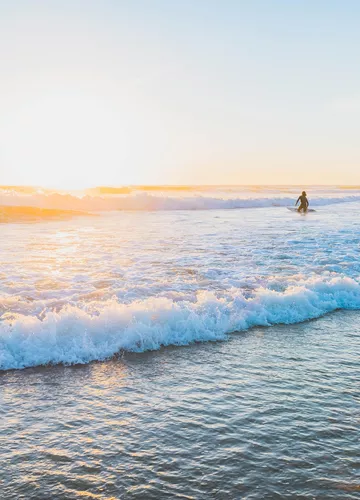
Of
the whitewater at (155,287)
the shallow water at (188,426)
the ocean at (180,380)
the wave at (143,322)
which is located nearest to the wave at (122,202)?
the whitewater at (155,287)

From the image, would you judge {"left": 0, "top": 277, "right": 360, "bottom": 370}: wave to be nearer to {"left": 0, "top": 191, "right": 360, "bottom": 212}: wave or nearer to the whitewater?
the whitewater

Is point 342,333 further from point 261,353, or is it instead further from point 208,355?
point 208,355

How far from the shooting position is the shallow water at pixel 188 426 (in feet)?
Answer: 16.0

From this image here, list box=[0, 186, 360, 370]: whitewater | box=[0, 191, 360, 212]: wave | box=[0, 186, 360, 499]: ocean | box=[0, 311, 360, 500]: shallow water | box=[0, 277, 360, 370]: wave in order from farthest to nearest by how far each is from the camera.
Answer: box=[0, 191, 360, 212]: wave < box=[0, 186, 360, 370]: whitewater < box=[0, 277, 360, 370]: wave < box=[0, 186, 360, 499]: ocean < box=[0, 311, 360, 500]: shallow water

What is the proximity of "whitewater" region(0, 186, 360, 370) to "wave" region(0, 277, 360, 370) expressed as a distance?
0.02 m

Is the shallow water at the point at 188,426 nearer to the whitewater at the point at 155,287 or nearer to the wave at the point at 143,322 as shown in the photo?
the wave at the point at 143,322

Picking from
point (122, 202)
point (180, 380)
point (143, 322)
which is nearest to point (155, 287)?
point (143, 322)

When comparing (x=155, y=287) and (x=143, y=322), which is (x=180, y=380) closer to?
(x=143, y=322)

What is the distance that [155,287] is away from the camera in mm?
13094

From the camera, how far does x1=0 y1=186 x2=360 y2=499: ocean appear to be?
5.02m

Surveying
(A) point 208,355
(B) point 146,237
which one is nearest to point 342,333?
(A) point 208,355

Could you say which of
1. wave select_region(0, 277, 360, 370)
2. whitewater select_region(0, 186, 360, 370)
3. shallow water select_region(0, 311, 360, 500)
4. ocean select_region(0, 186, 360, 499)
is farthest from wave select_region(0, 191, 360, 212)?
shallow water select_region(0, 311, 360, 500)

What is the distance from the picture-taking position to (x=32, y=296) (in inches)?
475

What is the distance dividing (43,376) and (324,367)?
4.44 meters
